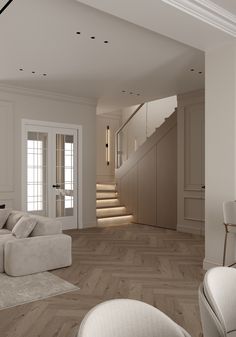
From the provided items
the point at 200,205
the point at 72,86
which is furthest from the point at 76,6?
the point at 200,205

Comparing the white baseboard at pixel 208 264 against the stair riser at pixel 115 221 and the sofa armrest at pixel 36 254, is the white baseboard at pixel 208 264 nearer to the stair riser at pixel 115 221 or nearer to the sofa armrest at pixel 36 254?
the sofa armrest at pixel 36 254

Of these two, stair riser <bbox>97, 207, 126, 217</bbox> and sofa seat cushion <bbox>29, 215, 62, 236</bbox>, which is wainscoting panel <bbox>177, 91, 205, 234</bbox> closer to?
stair riser <bbox>97, 207, 126, 217</bbox>

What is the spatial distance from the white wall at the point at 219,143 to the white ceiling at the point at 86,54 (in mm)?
731

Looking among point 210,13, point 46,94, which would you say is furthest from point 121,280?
point 46,94

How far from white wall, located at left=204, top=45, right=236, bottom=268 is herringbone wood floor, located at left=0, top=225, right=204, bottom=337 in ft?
1.80

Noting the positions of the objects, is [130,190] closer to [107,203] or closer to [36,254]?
[107,203]

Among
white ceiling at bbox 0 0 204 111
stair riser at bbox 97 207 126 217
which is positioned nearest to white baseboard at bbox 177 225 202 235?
stair riser at bbox 97 207 126 217

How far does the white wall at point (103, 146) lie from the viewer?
1123cm

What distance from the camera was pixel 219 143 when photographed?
433 centimetres

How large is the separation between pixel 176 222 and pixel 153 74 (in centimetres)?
346

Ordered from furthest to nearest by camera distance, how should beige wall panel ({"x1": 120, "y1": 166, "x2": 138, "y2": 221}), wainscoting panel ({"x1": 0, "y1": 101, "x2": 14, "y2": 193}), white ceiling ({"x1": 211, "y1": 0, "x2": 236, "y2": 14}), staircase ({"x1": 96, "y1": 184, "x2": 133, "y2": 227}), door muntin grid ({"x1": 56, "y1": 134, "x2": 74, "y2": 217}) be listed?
1. beige wall panel ({"x1": 120, "y1": 166, "x2": 138, "y2": 221})
2. staircase ({"x1": 96, "y1": 184, "x2": 133, "y2": 227})
3. door muntin grid ({"x1": 56, "y1": 134, "x2": 74, "y2": 217})
4. wainscoting panel ({"x1": 0, "y1": 101, "x2": 14, "y2": 193})
5. white ceiling ({"x1": 211, "y1": 0, "x2": 236, "y2": 14})

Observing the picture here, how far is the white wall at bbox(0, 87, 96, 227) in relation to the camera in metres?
6.75

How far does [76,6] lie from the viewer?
363 centimetres

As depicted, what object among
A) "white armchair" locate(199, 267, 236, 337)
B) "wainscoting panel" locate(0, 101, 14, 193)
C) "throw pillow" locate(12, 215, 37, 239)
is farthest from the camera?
"wainscoting panel" locate(0, 101, 14, 193)
